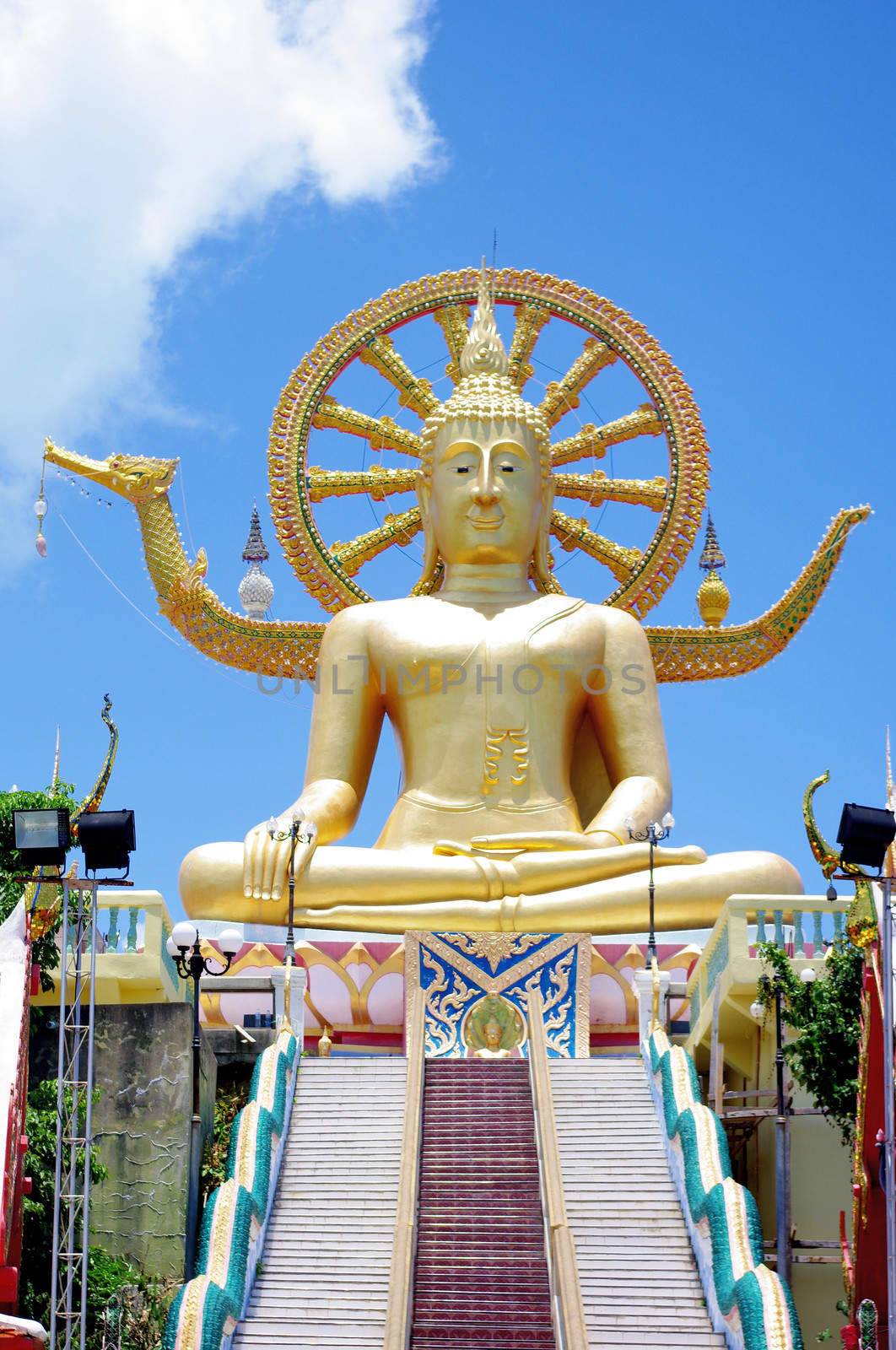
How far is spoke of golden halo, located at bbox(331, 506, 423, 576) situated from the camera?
76.4 feet

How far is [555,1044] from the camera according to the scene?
19391 mm

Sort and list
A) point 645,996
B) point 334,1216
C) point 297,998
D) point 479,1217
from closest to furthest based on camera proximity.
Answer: point 479,1217, point 334,1216, point 645,996, point 297,998

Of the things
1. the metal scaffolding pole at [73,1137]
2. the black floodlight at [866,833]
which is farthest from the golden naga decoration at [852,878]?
the metal scaffolding pole at [73,1137]

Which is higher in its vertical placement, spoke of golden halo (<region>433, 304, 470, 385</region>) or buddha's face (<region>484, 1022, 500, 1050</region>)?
spoke of golden halo (<region>433, 304, 470, 385</region>)

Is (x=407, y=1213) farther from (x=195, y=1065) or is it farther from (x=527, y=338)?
(x=527, y=338)

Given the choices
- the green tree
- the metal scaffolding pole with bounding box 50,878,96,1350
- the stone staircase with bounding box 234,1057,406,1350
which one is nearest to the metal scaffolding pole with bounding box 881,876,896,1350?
the green tree

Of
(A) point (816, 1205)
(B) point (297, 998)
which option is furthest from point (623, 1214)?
(B) point (297, 998)

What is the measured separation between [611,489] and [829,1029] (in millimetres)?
7686

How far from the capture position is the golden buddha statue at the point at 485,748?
20.2m

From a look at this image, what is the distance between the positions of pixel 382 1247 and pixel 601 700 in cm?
800

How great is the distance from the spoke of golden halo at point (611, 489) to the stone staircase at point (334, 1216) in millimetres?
7627

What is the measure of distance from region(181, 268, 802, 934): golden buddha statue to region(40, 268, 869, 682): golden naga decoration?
24.8 inches

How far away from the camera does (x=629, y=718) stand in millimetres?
22016

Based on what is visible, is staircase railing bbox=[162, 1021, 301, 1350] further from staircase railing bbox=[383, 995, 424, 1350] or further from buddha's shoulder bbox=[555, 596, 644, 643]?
buddha's shoulder bbox=[555, 596, 644, 643]
